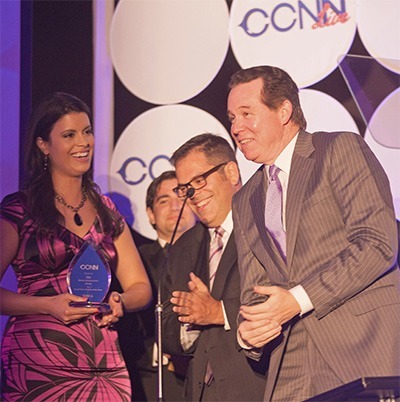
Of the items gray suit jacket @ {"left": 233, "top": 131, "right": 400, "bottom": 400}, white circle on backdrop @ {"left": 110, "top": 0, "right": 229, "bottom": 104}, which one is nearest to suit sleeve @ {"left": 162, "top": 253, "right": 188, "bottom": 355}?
gray suit jacket @ {"left": 233, "top": 131, "right": 400, "bottom": 400}

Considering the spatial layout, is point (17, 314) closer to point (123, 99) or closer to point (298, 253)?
point (298, 253)

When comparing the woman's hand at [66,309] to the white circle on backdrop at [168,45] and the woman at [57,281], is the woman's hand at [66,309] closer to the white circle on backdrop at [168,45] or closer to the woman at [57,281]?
the woman at [57,281]

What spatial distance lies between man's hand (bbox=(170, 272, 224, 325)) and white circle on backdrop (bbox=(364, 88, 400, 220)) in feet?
4.44

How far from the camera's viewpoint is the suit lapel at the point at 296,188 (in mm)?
3158

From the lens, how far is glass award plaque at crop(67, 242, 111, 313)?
12.1ft

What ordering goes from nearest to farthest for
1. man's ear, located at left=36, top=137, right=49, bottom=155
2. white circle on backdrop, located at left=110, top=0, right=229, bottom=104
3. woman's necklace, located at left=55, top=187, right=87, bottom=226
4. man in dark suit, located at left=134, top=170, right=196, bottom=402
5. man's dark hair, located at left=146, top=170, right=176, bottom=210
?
woman's necklace, located at left=55, top=187, right=87, bottom=226 → man's ear, located at left=36, top=137, right=49, bottom=155 → man in dark suit, located at left=134, top=170, right=196, bottom=402 → man's dark hair, located at left=146, top=170, right=176, bottom=210 → white circle on backdrop, located at left=110, top=0, right=229, bottom=104

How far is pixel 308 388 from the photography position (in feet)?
10.1

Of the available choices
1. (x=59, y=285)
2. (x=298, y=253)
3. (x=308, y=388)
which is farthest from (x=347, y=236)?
(x=59, y=285)

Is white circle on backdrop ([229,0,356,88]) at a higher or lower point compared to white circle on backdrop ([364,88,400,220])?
higher

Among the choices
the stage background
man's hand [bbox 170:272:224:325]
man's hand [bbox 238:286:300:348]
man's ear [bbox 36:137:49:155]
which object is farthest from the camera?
the stage background

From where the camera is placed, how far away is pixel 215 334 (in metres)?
3.77

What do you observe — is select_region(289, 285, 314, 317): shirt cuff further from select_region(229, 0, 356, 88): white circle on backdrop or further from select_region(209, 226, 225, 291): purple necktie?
select_region(229, 0, 356, 88): white circle on backdrop

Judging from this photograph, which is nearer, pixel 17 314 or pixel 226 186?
pixel 17 314

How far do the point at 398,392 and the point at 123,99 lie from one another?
311cm
